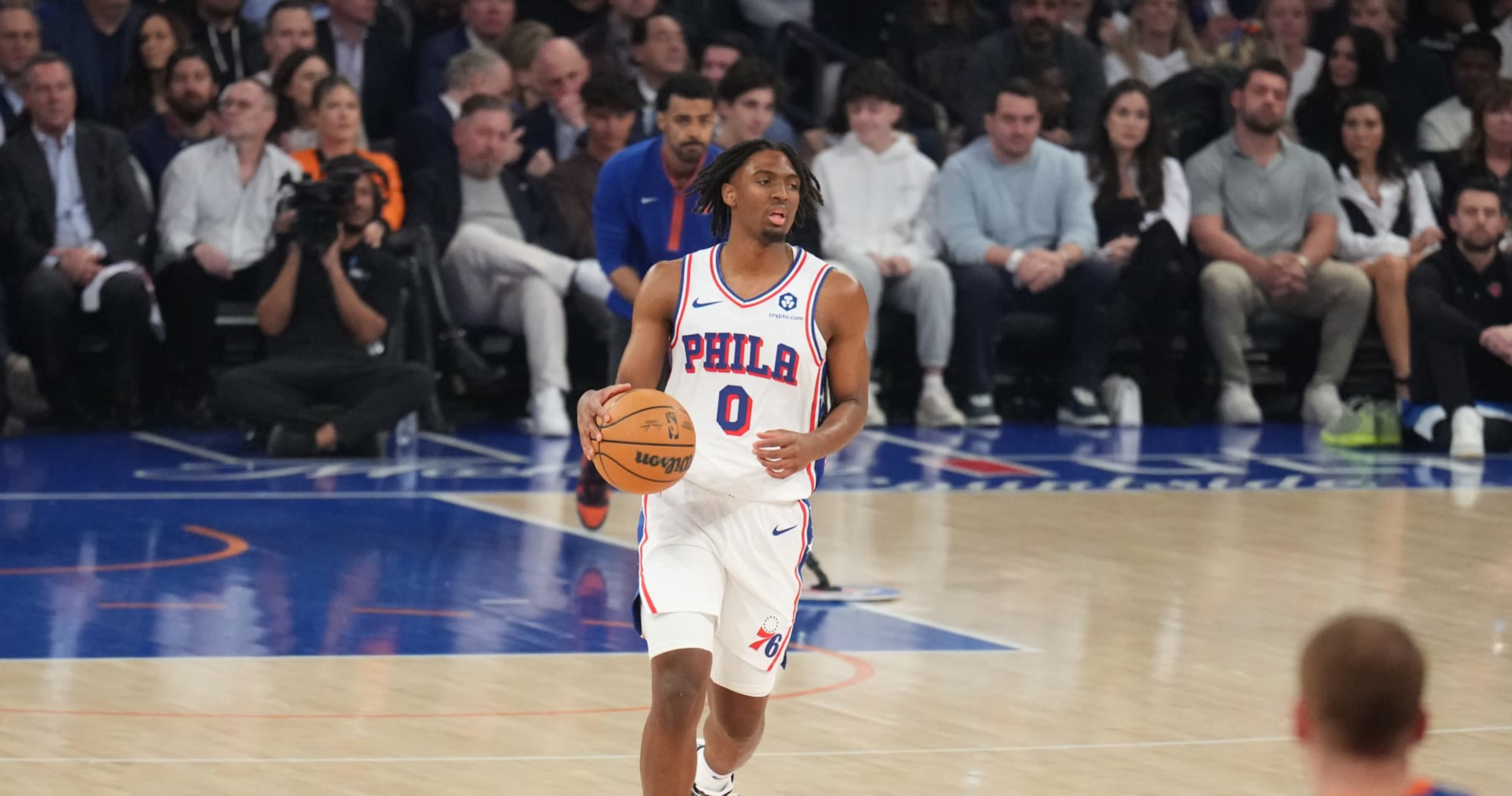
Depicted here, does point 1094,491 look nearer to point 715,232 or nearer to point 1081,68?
point 1081,68

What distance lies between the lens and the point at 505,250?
1238 centimetres

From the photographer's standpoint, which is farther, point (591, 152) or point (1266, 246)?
point (1266, 246)

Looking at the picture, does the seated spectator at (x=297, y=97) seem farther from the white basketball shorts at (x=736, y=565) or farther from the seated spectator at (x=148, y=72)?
the white basketball shorts at (x=736, y=565)

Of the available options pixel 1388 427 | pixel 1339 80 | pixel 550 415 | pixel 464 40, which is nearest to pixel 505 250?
pixel 550 415

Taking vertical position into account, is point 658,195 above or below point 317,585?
above

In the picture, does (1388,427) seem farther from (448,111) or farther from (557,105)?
(448,111)

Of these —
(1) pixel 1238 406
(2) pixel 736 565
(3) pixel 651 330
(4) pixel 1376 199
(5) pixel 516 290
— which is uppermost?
(4) pixel 1376 199

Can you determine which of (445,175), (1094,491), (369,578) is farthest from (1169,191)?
(369,578)

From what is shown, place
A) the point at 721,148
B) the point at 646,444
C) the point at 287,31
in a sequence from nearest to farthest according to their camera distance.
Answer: the point at 646,444
the point at 721,148
the point at 287,31

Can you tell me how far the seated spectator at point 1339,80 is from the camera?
1452cm

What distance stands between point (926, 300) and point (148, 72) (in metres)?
4.29

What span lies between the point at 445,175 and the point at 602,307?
3.68 ft

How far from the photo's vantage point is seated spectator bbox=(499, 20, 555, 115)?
43.5ft

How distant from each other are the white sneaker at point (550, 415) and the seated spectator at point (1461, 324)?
4.42 metres
